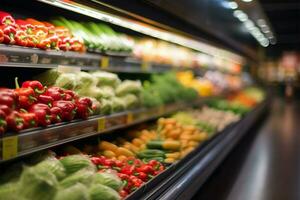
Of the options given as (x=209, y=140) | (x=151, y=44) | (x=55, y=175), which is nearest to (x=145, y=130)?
(x=209, y=140)

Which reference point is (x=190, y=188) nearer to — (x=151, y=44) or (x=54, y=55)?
(x=54, y=55)

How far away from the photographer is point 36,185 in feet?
6.67

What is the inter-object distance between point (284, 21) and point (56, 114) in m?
15.3

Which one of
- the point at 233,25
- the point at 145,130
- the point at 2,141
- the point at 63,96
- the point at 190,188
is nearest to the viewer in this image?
the point at 2,141

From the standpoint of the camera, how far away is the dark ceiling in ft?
42.1

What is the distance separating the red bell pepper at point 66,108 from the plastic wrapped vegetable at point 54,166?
28cm

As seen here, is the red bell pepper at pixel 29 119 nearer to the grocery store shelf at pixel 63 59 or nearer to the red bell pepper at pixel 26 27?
the grocery store shelf at pixel 63 59

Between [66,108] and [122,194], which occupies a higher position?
[66,108]

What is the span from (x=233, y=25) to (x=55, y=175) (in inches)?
252

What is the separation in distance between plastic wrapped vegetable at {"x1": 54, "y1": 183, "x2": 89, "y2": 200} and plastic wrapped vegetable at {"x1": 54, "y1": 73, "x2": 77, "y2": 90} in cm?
91

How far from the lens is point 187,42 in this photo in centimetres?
598

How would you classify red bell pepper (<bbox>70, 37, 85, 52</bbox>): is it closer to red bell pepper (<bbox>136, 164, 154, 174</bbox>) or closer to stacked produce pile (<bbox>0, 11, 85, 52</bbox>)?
stacked produce pile (<bbox>0, 11, 85, 52</bbox>)

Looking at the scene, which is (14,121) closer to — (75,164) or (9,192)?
(9,192)

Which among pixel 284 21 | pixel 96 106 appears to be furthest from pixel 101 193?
pixel 284 21
